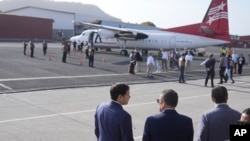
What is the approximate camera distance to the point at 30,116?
35.3 ft

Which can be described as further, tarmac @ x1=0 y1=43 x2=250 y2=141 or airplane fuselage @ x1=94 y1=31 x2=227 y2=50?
airplane fuselage @ x1=94 y1=31 x2=227 y2=50

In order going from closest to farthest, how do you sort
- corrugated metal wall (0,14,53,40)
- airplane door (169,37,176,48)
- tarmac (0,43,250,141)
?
tarmac (0,43,250,141), airplane door (169,37,176,48), corrugated metal wall (0,14,53,40)

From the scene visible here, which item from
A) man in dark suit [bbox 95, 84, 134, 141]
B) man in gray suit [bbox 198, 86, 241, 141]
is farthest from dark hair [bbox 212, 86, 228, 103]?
man in dark suit [bbox 95, 84, 134, 141]

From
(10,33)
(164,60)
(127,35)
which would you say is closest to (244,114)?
(164,60)

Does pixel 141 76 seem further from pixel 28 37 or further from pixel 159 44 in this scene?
pixel 28 37

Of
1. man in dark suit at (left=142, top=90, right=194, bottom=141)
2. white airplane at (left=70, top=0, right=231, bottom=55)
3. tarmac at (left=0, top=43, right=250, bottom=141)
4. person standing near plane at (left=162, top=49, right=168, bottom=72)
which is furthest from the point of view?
white airplane at (left=70, top=0, right=231, bottom=55)

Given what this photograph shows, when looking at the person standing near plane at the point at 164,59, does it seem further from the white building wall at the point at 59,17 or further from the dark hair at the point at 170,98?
the white building wall at the point at 59,17

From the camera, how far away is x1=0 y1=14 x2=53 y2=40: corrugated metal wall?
2825 inches

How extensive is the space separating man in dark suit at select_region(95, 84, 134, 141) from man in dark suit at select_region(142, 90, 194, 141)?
0.35m


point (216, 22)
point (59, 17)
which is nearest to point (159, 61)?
point (216, 22)

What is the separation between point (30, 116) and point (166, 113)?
7453 mm

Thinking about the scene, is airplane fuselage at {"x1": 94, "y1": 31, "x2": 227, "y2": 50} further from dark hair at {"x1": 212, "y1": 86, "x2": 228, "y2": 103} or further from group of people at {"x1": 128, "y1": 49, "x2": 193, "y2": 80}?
dark hair at {"x1": 212, "y1": 86, "x2": 228, "y2": 103}

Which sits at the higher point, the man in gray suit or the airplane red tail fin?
the airplane red tail fin

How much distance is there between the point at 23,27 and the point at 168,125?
74.3 m
